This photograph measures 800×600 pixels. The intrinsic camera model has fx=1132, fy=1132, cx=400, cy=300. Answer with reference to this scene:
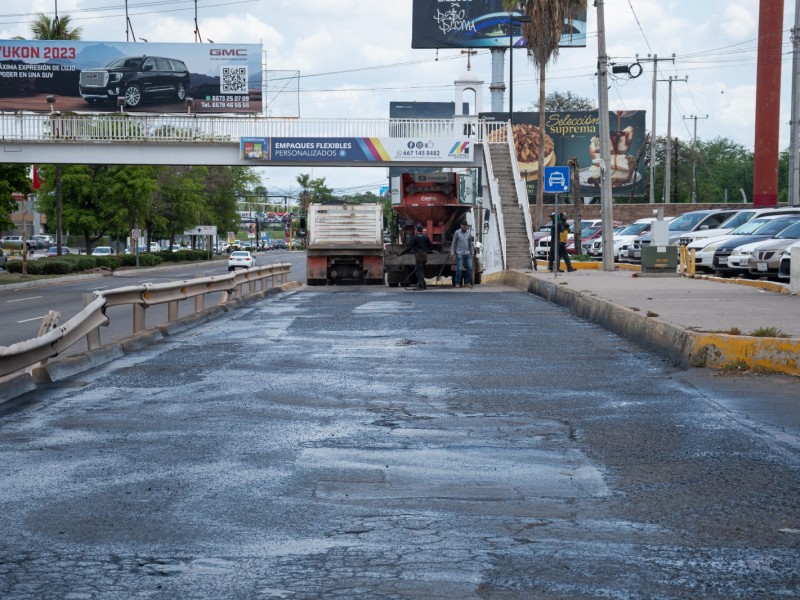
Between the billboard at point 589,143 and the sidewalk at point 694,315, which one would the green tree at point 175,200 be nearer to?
the billboard at point 589,143

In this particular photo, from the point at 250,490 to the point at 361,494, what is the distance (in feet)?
2.14

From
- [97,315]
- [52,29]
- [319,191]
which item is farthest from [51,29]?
[319,191]

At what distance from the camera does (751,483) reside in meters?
6.85

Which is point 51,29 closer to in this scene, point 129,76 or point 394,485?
point 129,76

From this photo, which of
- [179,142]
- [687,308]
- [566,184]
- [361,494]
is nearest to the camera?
[361,494]

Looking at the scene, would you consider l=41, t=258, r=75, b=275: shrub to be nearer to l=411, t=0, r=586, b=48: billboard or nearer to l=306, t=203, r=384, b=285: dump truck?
l=306, t=203, r=384, b=285: dump truck

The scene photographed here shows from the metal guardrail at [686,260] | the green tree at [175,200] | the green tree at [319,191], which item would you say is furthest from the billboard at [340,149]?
the green tree at [319,191]

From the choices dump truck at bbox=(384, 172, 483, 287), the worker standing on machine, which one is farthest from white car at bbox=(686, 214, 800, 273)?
dump truck at bbox=(384, 172, 483, 287)

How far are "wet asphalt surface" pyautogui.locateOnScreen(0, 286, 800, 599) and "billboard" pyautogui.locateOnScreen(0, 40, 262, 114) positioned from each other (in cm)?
4346

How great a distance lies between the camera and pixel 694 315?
15.6 m

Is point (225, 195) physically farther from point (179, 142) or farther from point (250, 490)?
point (250, 490)

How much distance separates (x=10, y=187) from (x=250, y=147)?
355 inches

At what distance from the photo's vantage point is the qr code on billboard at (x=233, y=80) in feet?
178

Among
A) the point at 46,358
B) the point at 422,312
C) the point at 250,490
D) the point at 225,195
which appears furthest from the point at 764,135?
the point at 225,195
